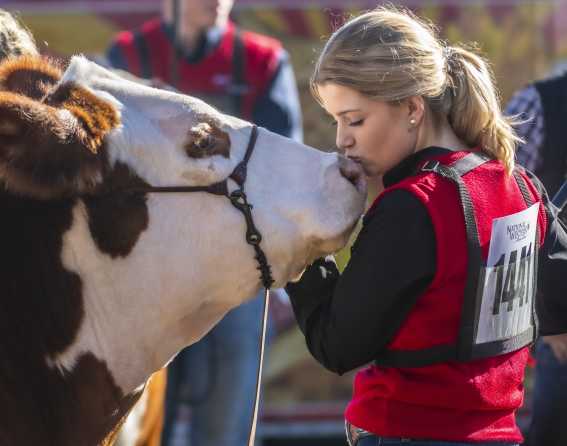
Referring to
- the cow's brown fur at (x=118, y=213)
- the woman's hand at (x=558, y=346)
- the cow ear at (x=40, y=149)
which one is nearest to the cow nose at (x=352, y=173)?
the cow's brown fur at (x=118, y=213)

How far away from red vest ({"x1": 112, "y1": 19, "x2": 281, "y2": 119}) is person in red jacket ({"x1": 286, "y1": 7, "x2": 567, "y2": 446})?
2.25m

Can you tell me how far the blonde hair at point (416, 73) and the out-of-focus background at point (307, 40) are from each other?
9.92 feet

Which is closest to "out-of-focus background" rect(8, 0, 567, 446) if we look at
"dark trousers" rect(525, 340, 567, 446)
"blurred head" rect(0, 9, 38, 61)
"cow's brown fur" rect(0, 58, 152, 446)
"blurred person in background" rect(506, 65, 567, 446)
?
"blurred person in background" rect(506, 65, 567, 446)

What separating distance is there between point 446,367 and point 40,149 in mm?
965

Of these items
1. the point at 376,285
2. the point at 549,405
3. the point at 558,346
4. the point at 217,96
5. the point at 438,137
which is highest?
the point at 438,137

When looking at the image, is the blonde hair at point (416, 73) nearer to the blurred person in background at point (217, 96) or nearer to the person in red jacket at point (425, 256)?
the person in red jacket at point (425, 256)

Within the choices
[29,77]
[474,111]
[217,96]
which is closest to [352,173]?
[474,111]

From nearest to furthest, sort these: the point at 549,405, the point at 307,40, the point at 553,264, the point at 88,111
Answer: the point at 88,111, the point at 553,264, the point at 549,405, the point at 307,40

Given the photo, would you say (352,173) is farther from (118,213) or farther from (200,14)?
(200,14)

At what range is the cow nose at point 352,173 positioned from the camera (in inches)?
98.0

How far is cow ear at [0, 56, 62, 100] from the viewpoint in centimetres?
251

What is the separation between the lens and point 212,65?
497 cm

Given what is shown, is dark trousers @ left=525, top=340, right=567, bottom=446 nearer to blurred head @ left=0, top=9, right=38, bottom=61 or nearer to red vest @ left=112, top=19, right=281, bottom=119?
blurred head @ left=0, top=9, right=38, bottom=61

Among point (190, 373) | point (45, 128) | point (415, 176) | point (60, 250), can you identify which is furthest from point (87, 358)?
point (190, 373)
